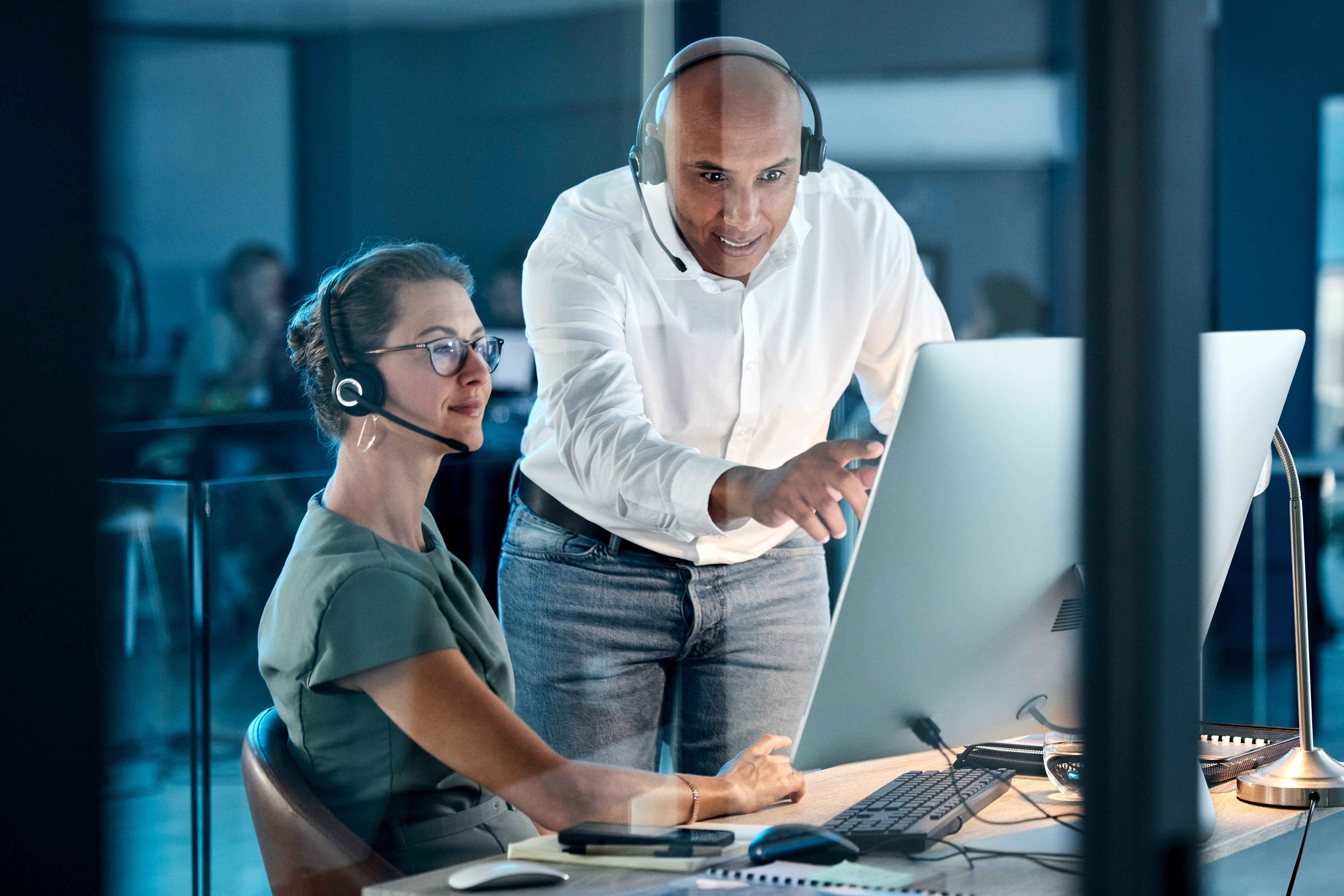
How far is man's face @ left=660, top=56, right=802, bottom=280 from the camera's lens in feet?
6.02

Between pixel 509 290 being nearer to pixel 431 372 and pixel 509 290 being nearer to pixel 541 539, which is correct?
pixel 431 372

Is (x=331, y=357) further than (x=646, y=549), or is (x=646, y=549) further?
(x=646, y=549)

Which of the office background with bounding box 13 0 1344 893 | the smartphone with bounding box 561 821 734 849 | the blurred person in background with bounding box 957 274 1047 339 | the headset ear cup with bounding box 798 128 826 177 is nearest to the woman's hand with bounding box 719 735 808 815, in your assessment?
the smartphone with bounding box 561 821 734 849

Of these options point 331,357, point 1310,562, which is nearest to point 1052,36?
point 1310,562

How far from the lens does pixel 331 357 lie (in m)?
1.48

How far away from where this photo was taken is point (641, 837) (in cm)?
120

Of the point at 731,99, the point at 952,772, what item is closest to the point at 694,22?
the point at 731,99

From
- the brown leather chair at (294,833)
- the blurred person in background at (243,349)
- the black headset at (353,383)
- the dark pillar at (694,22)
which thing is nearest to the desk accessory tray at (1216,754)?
the brown leather chair at (294,833)

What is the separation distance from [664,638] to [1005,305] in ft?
10.5

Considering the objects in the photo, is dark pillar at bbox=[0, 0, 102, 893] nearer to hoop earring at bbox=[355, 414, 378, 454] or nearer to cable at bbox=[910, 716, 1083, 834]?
hoop earring at bbox=[355, 414, 378, 454]

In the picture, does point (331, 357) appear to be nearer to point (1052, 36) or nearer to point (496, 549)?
point (496, 549)

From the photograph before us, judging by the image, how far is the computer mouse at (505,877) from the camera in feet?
3.60

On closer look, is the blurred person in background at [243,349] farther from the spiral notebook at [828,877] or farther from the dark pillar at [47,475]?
the spiral notebook at [828,877]

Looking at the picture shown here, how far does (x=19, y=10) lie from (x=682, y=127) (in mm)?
1008
